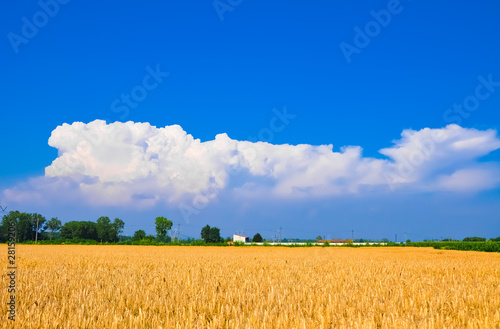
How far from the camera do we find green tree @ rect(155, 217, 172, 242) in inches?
5507

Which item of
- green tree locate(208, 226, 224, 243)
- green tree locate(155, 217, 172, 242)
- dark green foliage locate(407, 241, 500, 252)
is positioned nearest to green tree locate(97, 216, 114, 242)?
green tree locate(155, 217, 172, 242)

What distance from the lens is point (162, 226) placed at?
140375mm

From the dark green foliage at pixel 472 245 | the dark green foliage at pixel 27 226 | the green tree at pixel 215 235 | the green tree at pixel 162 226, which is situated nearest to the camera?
the dark green foliage at pixel 472 245

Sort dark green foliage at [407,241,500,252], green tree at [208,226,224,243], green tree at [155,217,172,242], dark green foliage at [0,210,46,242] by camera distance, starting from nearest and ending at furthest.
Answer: dark green foliage at [407,241,500,252] → dark green foliage at [0,210,46,242] → green tree at [208,226,224,243] → green tree at [155,217,172,242]

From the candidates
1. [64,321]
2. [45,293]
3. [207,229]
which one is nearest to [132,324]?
[64,321]

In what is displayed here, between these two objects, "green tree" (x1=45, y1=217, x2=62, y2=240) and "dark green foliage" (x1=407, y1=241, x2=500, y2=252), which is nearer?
"dark green foliage" (x1=407, y1=241, x2=500, y2=252)

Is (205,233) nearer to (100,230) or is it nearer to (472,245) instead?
(100,230)

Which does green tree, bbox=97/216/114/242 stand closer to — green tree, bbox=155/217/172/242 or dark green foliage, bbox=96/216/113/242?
dark green foliage, bbox=96/216/113/242

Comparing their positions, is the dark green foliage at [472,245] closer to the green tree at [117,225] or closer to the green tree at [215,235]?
the green tree at [215,235]

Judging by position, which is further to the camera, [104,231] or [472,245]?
[104,231]

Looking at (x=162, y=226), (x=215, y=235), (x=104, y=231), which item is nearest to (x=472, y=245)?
(x=215, y=235)

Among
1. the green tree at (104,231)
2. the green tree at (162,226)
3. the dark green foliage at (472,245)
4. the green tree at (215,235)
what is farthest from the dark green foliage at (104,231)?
the dark green foliage at (472,245)

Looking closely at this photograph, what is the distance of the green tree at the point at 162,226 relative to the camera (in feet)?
459

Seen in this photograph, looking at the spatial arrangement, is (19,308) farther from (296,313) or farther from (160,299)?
(296,313)
